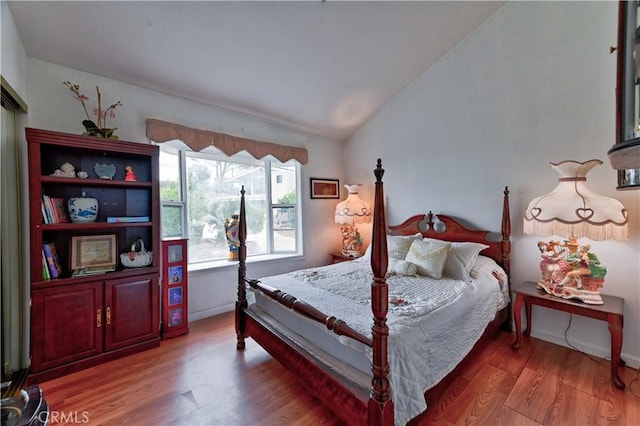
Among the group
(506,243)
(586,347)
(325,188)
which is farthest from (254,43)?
(586,347)

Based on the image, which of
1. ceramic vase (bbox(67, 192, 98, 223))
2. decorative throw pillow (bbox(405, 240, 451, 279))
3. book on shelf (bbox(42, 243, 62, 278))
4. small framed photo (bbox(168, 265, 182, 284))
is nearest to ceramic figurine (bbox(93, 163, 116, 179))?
ceramic vase (bbox(67, 192, 98, 223))

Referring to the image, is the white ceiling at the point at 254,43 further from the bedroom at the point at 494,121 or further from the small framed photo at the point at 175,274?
the small framed photo at the point at 175,274

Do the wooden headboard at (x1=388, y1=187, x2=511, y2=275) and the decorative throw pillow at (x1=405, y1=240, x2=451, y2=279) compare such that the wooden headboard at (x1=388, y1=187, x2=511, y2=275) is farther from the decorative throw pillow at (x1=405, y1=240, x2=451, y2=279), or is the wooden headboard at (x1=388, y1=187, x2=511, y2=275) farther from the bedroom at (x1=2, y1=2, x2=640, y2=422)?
the decorative throw pillow at (x1=405, y1=240, x2=451, y2=279)

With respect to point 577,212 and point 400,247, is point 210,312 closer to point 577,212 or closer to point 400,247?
point 400,247

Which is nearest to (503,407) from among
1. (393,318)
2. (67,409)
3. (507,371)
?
(507,371)

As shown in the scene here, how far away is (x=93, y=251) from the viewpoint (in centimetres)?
234

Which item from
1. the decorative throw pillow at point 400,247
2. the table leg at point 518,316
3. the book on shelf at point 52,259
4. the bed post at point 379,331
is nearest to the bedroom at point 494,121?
the table leg at point 518,316

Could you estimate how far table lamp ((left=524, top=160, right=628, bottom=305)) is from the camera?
198 cm

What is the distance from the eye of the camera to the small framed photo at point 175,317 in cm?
271

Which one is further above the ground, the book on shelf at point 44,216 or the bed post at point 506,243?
the book on shelf at point 44,216

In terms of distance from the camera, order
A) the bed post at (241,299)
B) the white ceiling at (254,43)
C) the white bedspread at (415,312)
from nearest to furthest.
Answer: the white bedspread at (415,312), the white ceiling at (254,43), the bed post at (241,299)

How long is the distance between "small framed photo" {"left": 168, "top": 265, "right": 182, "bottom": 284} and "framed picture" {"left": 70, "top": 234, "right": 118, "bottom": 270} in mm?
481

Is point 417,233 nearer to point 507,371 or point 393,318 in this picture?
point 507,371

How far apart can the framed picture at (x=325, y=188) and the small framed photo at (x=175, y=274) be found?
206 centimetres
